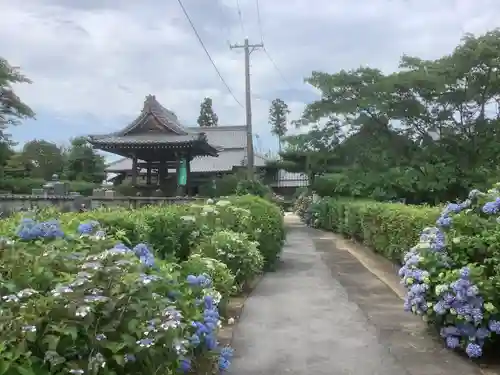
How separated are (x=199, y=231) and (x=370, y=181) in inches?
572

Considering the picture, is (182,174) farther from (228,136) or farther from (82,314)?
(82,314)

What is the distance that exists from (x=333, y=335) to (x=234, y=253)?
2861 mm

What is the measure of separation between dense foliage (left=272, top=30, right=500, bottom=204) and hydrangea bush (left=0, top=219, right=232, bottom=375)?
56.5 ft

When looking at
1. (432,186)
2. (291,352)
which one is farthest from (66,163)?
(291,352)

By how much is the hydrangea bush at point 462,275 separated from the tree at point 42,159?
38391 millimetres

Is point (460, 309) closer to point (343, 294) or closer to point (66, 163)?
point (343, 294)

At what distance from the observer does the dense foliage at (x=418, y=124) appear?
1950 cm

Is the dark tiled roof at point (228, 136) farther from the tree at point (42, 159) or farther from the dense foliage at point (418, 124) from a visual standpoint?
the dense foliage at point (418, 124)

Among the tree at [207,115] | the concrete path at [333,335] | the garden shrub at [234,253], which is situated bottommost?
the concrete path at [333,335]

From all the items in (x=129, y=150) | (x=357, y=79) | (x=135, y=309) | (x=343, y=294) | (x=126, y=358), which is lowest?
(x=343, y=294)

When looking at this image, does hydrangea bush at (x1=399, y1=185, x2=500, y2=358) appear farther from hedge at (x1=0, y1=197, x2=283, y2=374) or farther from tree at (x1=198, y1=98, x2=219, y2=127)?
tree at (x1=198, y1=98, x2=219, y2=127)

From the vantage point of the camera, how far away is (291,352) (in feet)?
19.1

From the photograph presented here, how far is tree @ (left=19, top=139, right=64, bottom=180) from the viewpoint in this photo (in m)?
41.3

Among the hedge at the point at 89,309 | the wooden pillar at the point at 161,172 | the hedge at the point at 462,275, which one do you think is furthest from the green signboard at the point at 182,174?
the hedge at the point at 89,309
